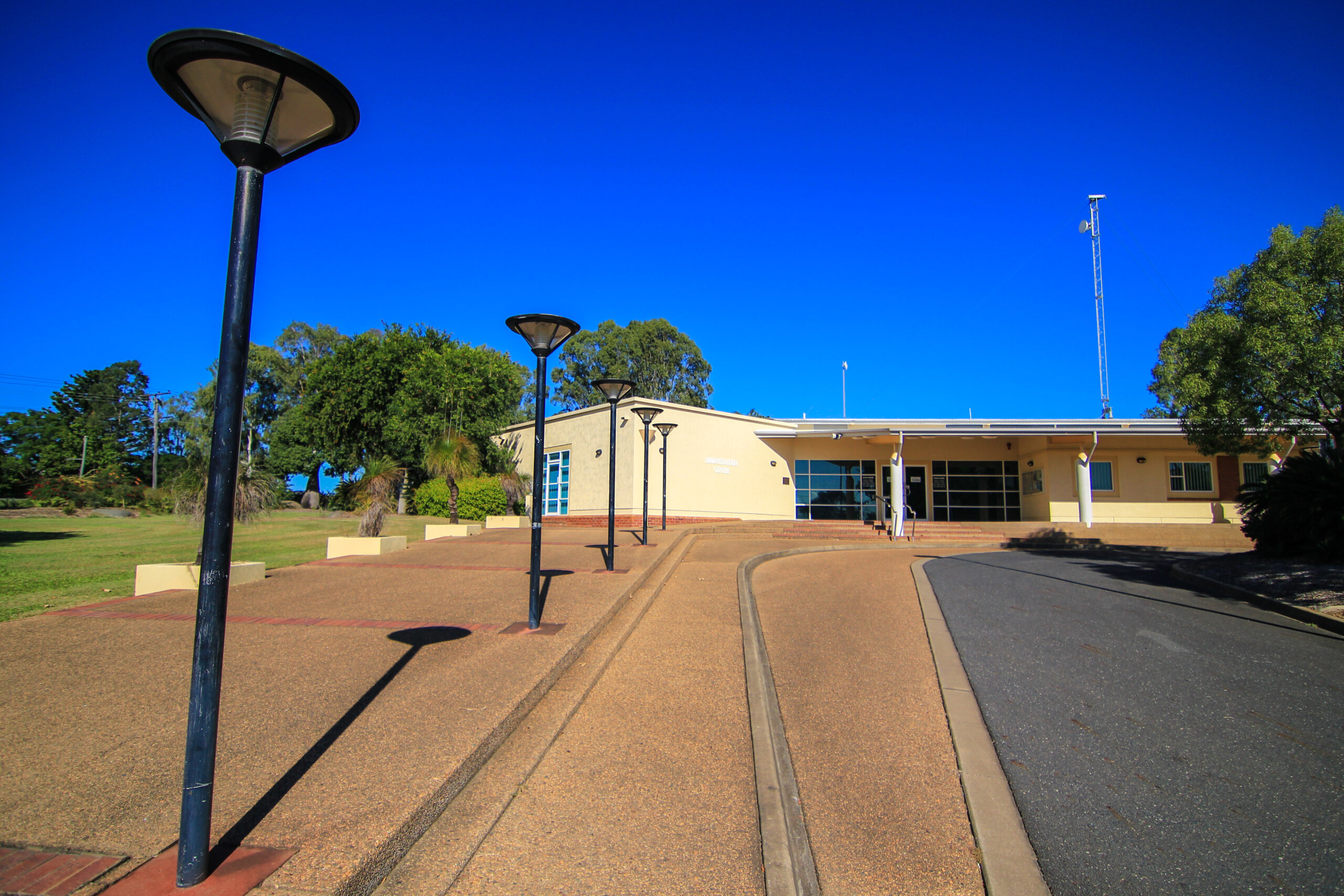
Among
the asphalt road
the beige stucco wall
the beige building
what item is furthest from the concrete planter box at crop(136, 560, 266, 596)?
the beige building

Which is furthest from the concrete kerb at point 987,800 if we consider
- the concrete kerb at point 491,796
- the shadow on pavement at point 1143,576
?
the shadow on pavement at point 1143,576

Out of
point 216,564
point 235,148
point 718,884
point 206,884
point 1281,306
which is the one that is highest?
point 1281,306

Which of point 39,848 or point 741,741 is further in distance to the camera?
point 741,741

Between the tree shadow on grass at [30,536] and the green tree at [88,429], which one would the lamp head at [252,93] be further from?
the green tree at [88,429]

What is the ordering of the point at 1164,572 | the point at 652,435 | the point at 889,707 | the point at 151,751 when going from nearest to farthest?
the point at 151,751
the point at 889,707
the point at 1164,572
the point at 652,435

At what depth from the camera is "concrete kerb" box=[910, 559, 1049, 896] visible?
132 inches

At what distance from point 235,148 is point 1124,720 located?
6689 mm

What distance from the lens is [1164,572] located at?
44.1 ft

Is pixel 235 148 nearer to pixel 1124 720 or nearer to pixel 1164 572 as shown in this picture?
pixel 1124 720

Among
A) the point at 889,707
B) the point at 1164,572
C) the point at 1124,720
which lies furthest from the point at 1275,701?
the point at 1164,572

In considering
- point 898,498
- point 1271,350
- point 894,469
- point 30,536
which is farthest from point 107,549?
point 1271,350

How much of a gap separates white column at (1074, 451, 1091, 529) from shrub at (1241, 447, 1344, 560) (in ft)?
29.2

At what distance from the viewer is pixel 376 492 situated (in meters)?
16.3

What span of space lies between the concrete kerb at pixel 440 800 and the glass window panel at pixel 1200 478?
25880 mm
